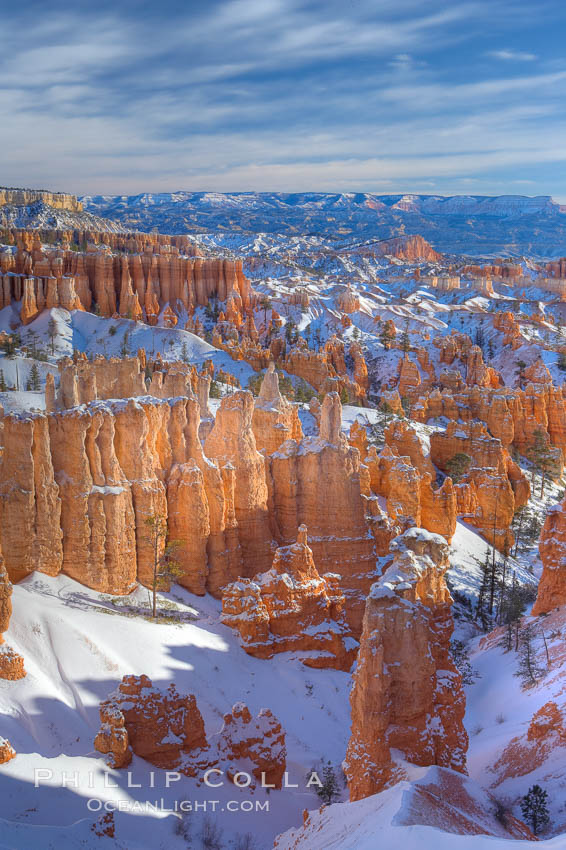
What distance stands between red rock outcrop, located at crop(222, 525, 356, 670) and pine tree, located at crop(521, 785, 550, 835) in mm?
9364

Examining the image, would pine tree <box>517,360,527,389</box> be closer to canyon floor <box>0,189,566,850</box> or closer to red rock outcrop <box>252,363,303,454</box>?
canyon floor <box>0,189,566,850</box>

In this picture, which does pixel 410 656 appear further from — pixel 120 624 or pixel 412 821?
pixel 120 624

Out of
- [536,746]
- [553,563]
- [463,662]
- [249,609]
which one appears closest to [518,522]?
[553,563]

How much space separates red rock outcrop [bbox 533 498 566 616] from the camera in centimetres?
2619

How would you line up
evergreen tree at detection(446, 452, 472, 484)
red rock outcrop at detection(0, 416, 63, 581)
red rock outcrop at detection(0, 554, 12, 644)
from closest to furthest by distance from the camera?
red rock outcrop at detection(0, 554, 12, 644) < red rock outcrop at detection(0, 416, 63, 581) < evergreen tree at detection(446, 452, 472, 484)

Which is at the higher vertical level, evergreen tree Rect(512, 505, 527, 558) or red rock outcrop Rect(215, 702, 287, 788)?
red rock outcrop Rect(215, 702, 287, 788)

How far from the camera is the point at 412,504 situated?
33.9 metres

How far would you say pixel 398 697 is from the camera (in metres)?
14.2

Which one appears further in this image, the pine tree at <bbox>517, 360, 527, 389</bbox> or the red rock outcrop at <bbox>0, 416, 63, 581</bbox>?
the pine tree at <bbox>517, 360, 527, 389</bbox>

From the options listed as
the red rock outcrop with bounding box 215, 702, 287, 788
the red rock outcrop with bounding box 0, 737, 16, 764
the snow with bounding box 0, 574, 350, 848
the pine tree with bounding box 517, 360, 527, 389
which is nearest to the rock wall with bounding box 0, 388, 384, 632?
the snow with bounding box 0, 574, 350, 848

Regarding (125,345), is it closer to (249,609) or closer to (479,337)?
(249,609)

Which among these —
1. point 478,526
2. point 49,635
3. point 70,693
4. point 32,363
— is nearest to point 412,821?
point 70,693

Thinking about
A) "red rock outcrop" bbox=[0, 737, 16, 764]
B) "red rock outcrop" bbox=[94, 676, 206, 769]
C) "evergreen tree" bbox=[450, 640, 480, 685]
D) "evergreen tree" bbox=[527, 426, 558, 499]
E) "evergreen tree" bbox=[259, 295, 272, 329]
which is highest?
"evergreen tree" bbox=[259, 295, 272, 329]

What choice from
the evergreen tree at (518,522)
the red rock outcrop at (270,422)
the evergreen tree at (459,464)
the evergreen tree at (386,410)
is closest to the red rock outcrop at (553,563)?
the red rock outcrop at (270,422)
